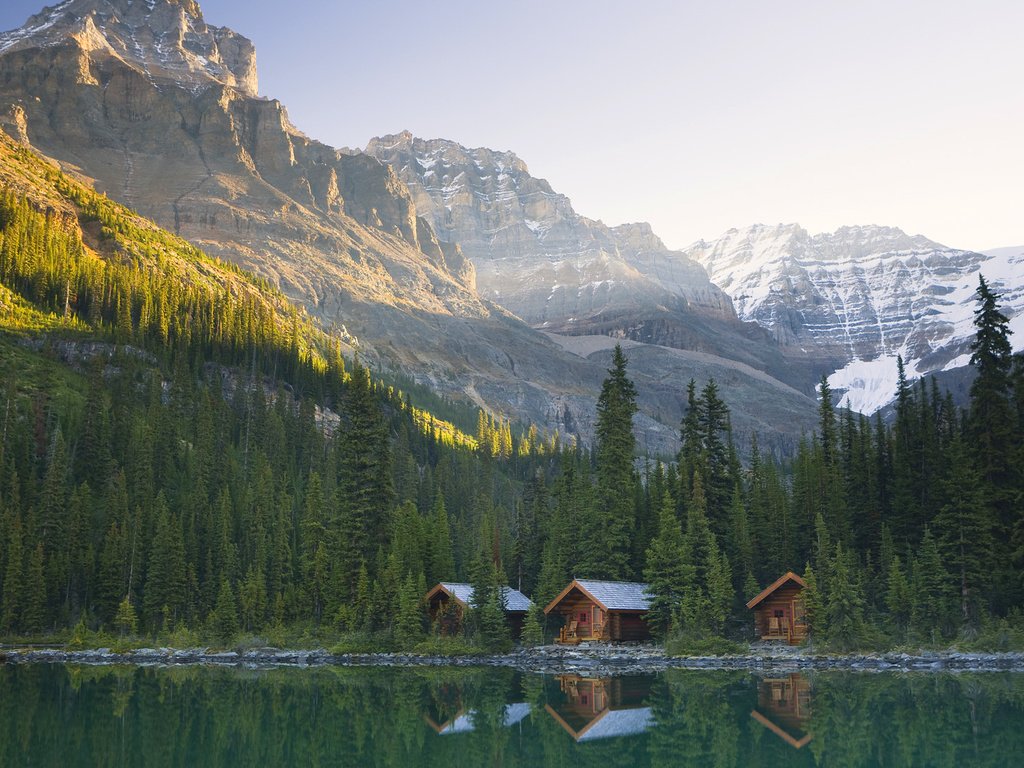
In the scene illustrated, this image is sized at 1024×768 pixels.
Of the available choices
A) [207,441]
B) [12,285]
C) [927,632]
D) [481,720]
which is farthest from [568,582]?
[12,285]

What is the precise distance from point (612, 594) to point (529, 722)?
108 feet

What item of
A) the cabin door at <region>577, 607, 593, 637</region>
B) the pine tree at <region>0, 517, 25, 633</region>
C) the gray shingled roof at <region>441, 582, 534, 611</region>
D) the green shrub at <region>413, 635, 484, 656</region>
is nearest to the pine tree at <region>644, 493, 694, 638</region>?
the cabin door at <region>577, 607, 593, 637</region>

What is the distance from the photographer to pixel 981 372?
61.7 metres

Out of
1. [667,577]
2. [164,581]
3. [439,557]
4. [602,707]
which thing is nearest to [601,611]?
[667,577]

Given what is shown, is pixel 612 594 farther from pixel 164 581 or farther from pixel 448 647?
pixel 164 581

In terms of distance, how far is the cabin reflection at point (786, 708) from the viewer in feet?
95.0

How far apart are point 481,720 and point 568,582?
3682cm

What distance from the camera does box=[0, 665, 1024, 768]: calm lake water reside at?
88.5 feet

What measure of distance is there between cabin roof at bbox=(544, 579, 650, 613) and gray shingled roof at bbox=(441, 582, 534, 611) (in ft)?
13.7

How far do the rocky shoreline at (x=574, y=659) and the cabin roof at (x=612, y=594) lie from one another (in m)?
2.87

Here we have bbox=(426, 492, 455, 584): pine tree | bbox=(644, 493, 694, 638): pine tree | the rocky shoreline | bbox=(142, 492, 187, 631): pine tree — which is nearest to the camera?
the rocky shoreline

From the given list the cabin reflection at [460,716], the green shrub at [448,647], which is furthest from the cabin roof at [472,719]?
the green shrub at [448,647]

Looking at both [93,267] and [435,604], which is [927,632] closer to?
[435,604]

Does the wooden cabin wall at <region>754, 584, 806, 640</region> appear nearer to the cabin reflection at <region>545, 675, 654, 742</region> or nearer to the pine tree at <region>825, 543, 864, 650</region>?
the pine tree at <region>825, 543, 864, 650</region>
